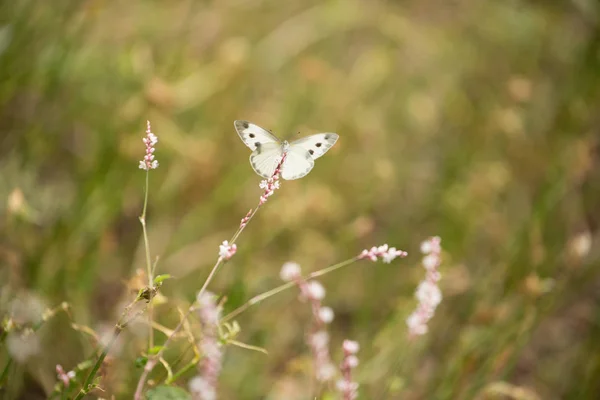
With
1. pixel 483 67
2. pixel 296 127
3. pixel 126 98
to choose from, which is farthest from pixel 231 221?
pixel 483 67

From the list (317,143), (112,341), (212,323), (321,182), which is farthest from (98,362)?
(321,182)

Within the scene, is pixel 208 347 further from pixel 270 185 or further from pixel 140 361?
pixel 270 185

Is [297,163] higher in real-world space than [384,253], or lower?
higher

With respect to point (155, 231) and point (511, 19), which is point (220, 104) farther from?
point (511, 19)

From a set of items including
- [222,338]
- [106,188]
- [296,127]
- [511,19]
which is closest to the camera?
[222,338]

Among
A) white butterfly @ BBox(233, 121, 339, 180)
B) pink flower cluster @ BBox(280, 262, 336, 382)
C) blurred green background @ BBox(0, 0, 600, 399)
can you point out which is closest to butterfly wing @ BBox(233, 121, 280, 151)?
white butterfly @ BBox(233, 121, 339, 180)

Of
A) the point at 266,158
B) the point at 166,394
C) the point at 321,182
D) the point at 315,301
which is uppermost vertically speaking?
the point at 321,182

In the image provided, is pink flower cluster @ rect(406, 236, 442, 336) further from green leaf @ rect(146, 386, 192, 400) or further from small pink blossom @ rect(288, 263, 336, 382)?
green leaf @ rect(146, 386, 192, 400)
